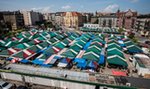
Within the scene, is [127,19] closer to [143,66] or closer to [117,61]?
[117,61]

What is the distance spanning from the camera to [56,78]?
15.8 meters

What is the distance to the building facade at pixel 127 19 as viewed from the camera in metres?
68.0

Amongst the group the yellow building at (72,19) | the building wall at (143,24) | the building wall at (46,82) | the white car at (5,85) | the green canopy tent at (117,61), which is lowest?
the white car at (5,85)

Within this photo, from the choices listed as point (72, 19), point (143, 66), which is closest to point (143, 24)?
point (72, 19)

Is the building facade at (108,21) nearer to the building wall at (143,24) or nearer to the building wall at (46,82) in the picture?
the building wall at (143,24)

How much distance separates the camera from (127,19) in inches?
2717

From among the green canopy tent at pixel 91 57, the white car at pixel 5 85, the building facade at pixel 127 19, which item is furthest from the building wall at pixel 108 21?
the white car at pixel 5 85

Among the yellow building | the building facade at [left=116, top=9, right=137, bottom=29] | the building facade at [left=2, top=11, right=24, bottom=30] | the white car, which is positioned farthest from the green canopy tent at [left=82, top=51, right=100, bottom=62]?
the yellow building

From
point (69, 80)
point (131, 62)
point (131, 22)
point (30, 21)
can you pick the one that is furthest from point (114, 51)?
point (30, 21)

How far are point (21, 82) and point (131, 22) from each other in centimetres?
6806

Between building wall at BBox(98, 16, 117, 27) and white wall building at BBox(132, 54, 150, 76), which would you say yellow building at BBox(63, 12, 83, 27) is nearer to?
building wall at BBox(98, 16, 117, 27)

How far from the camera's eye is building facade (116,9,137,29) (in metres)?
68.0

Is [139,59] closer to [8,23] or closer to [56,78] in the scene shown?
[56,78]

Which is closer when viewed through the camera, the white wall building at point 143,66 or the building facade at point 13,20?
the white wall building at point 143,66
